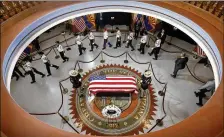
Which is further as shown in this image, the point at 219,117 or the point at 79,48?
the point at 79,48

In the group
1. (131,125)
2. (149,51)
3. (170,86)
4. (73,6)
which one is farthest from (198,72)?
(73,6)

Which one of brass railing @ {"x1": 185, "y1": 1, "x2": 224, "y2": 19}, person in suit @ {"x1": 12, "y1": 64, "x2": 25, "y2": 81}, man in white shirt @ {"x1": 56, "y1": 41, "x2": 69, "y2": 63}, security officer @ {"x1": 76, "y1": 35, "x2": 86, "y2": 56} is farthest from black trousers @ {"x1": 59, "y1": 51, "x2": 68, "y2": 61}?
brass railing @ {"x1": 185, "y1": 1, "x2": 224, "y2": 19}

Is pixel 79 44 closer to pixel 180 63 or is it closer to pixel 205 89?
pixel 180 63

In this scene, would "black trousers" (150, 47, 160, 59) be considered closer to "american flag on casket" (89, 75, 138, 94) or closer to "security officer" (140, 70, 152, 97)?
"security officer" (140, 70, 152, 97)

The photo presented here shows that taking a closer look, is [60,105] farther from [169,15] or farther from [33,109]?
[169,15]

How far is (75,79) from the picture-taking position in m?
9.58

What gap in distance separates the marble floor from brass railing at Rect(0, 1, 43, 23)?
11.3 ft

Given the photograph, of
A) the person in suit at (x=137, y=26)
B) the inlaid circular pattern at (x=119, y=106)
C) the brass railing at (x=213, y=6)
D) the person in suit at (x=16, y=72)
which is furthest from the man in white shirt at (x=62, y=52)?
the brass railing at (x=213, y=6)

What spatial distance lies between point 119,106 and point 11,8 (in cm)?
539

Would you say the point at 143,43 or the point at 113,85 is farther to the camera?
the point at 143,43

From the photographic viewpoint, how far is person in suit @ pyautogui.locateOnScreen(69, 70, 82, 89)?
9.36 metres

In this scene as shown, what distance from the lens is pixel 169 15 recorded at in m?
9.14

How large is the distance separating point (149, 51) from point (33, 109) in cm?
615

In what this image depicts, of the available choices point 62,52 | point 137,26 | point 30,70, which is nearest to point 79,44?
point 62,52
